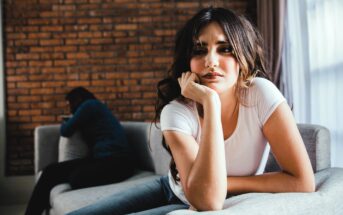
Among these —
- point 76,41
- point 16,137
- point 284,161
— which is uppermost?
point 76,41

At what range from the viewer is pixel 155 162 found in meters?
2.88

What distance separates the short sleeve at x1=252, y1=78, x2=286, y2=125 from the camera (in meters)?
1.29

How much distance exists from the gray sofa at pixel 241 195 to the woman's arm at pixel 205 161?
0.06 m

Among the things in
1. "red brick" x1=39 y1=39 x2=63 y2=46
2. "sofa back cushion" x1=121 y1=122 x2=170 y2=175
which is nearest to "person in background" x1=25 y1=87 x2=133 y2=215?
"sofa back cushion" x1=121 y1=122 x2=170 y2=175

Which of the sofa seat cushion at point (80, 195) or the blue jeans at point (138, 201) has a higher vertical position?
the blue jeans at point (138, 201)

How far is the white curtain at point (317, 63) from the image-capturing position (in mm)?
2482

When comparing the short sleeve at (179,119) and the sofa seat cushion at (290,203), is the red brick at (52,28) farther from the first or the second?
the sofa seat cushion at (290,203)

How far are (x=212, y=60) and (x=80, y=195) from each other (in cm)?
141

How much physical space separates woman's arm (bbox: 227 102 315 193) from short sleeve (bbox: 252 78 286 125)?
0.02 meters

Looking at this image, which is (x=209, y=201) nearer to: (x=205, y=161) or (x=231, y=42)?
(x=205, y=161)

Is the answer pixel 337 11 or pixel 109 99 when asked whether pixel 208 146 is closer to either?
pixel 337 11

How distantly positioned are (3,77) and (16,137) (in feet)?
2.10

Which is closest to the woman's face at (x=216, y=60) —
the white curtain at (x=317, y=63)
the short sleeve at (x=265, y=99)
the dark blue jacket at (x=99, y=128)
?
the short sleeve at (x=265, y=99)

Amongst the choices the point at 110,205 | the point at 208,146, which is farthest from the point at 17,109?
the point at 208,146
